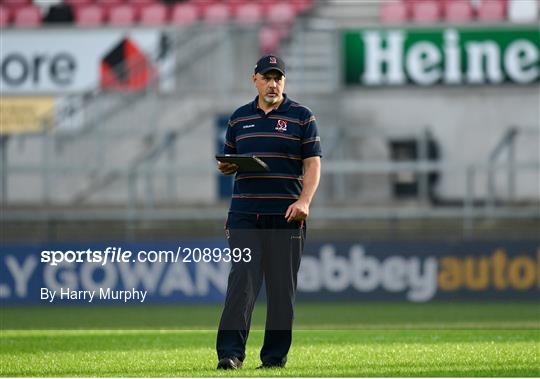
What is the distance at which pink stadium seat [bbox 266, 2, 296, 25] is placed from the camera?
939 inches

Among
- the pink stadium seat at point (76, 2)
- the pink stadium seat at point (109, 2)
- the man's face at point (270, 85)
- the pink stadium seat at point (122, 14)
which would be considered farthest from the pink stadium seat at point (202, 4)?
the man's face at point (270, 85)

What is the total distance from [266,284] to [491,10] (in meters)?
16.5

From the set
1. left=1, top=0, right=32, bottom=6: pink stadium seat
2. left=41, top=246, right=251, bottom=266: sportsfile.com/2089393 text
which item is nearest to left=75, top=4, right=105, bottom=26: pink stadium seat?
left=1, top=0, right=32, bottom=6: pink stadium seat

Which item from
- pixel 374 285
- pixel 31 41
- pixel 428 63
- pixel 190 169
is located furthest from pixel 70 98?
pixel 374 285

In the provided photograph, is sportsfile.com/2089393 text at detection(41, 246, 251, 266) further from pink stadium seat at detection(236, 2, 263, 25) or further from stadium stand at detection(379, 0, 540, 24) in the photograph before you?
stadium stand at detection(379, 0, 540, 24)

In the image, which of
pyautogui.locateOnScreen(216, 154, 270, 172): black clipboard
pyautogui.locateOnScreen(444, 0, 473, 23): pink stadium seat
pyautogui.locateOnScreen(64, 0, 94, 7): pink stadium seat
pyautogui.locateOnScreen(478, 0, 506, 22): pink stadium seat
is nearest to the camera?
pyautogui.locateOnScreen(216, 154, 270, 172): black clipboard

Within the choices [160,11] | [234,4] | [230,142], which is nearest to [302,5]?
[234,4]

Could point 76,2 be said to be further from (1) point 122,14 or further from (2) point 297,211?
(2) point 297,211

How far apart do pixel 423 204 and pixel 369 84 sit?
10.7 ft

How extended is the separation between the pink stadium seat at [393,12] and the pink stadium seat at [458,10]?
2.53ft

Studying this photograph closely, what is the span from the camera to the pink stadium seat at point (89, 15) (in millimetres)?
24188

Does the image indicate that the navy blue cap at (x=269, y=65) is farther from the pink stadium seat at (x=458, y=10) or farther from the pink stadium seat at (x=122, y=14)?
the pink stadium seat at (x=122, y=14)

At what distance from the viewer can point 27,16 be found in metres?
24.2

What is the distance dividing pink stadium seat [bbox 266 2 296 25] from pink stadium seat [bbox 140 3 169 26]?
6.28ft
